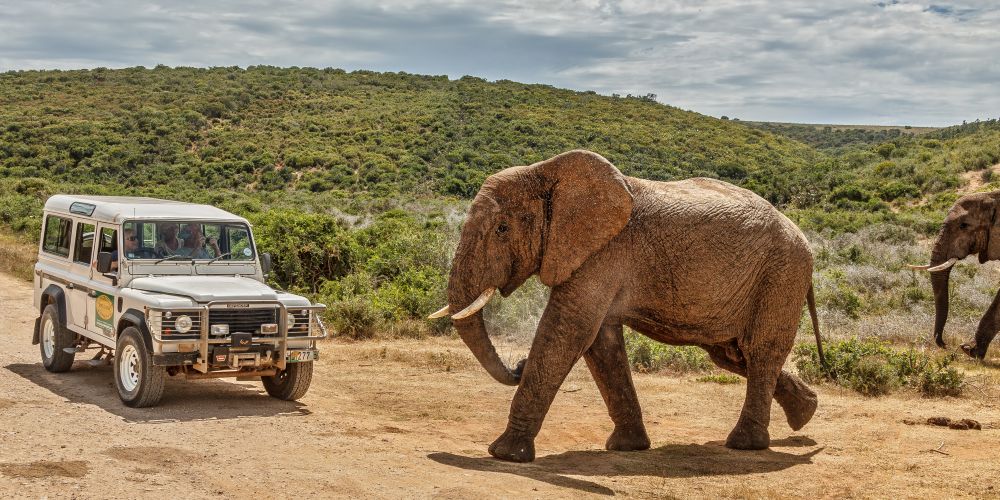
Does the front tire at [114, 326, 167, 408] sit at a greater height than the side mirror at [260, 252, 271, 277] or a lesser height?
lesser

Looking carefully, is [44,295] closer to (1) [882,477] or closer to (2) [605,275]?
(2) [605,275]

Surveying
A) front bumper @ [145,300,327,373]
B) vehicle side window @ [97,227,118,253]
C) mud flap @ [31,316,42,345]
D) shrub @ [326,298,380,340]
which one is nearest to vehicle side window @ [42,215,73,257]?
mud flap @ [31,316,42,345]

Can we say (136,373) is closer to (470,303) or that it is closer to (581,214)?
(470,303)

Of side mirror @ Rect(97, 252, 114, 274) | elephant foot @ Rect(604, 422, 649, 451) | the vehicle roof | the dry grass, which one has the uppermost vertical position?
the vehicle roof

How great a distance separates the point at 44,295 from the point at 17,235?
20.1 meters

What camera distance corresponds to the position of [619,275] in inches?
340

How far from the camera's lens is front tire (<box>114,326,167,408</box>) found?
1001cm

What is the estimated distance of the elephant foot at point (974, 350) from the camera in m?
14.9

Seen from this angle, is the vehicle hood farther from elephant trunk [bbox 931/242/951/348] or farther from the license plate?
elephant trunk [bbox 931/242/951/348]

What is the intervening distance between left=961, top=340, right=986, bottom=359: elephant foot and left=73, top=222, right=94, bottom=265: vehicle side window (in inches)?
486

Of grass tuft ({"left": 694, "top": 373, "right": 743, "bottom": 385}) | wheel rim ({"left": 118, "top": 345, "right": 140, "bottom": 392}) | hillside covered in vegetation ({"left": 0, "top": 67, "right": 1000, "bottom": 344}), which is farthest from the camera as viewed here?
hillside covered in vegetation ({"left": 0, "top": 67, "right": 1000, "bottom": 344})

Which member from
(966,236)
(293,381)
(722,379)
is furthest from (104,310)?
(966,236)

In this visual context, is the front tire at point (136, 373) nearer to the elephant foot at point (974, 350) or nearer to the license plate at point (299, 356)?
the license plate at point (299, 356)

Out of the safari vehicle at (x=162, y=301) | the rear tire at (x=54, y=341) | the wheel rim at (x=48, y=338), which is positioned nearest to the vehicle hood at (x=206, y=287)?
the safari vehicle at (x=162, y=301)
